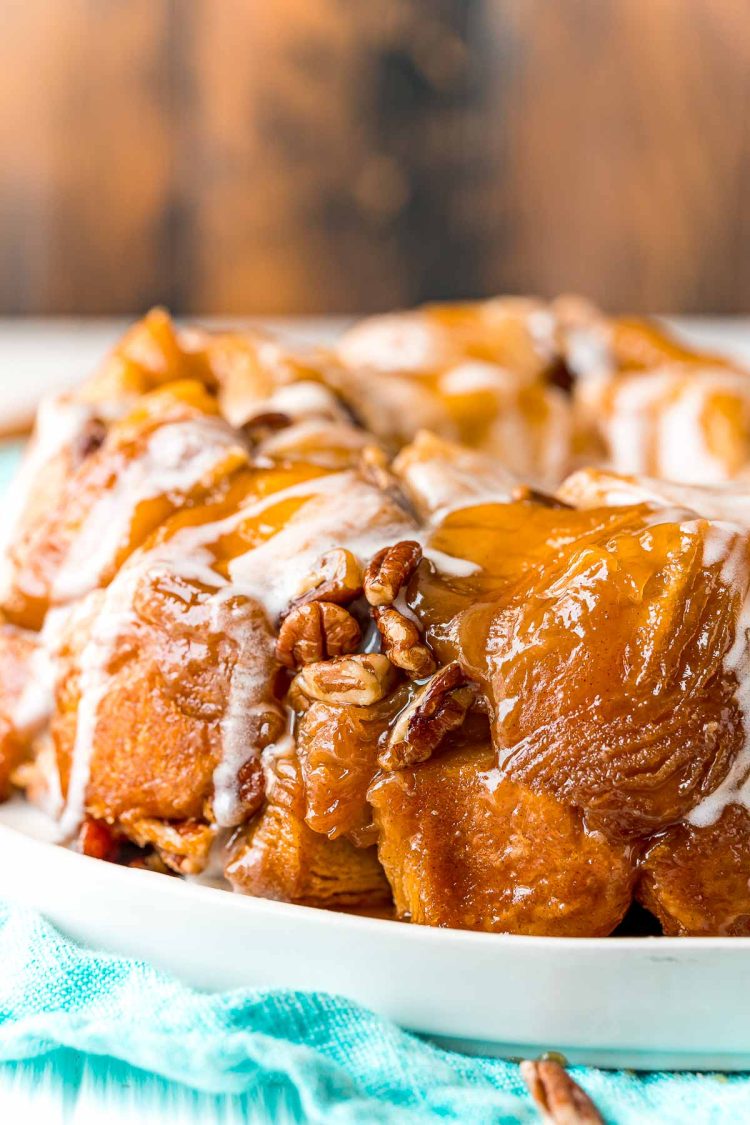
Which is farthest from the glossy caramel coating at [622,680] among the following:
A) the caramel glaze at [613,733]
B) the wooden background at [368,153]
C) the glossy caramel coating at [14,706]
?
the wooden background at [368,153]

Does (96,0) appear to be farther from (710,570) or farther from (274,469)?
(710,570)

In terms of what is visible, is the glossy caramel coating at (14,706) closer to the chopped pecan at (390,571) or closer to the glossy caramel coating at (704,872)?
the chopped pecan at (390,571)

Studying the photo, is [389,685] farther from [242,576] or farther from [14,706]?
[14,706]

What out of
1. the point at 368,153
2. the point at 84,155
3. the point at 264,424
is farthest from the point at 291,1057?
the point at 368,153

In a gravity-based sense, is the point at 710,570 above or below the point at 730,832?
above

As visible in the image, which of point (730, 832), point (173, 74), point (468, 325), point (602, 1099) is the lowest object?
point (602, 1099)

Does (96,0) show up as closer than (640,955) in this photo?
No

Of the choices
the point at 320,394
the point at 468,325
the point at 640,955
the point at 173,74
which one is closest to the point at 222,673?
the point at 640,955

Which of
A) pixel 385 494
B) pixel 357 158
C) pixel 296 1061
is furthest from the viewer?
pixel 357 158
